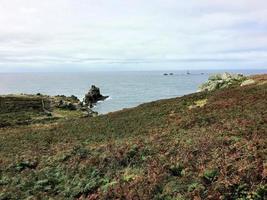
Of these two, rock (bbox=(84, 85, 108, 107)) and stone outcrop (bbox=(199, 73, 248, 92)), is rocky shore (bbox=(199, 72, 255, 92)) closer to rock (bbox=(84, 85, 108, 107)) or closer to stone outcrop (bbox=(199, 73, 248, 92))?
stone outcrop (bbox=(199, 73, 248, 92))

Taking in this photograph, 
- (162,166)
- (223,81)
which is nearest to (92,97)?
(223,81)

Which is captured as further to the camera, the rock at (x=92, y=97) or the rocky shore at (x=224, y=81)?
the rock at (x=92, y=97)

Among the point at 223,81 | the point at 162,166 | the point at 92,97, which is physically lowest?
the point at 92,97

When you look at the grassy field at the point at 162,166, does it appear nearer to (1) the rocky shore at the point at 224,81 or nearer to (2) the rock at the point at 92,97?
(1) the rocky shore at the point at 224,81

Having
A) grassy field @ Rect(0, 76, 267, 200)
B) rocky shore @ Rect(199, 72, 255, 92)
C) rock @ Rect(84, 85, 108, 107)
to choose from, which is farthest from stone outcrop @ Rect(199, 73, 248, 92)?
rock @ Rect(84, 85, 108, 107)

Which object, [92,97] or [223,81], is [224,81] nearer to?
[223,81]

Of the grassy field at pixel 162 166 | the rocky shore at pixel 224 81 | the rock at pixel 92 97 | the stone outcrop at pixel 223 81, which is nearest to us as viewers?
the grassy field at pixel 162 166

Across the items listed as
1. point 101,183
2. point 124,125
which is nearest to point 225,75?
point 124,125

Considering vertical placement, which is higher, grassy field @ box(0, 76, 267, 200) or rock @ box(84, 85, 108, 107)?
grassy field @ box(0, 76, 267, 200)

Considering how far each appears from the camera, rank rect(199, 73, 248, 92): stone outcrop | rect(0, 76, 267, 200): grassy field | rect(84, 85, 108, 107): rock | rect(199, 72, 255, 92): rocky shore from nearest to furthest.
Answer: rect(0, 76, 267, 200): grassy field → rect(199, 72, 255, 92): rocky shore → rect(199, 73, 248, 92): stone outcrop → rect(84, 85, 108, 107): rock

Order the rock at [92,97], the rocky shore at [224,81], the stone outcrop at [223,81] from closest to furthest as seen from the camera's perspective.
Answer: the rocky shore at [224,81] → the stone outcrop at [223,81] → the rock at [92,97]

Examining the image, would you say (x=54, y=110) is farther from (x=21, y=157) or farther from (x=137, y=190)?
(x=137, y=190)

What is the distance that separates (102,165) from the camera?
20.9 metres

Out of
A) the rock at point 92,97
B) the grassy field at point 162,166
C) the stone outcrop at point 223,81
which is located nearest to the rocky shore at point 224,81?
the stone outcrop at point 223,81
